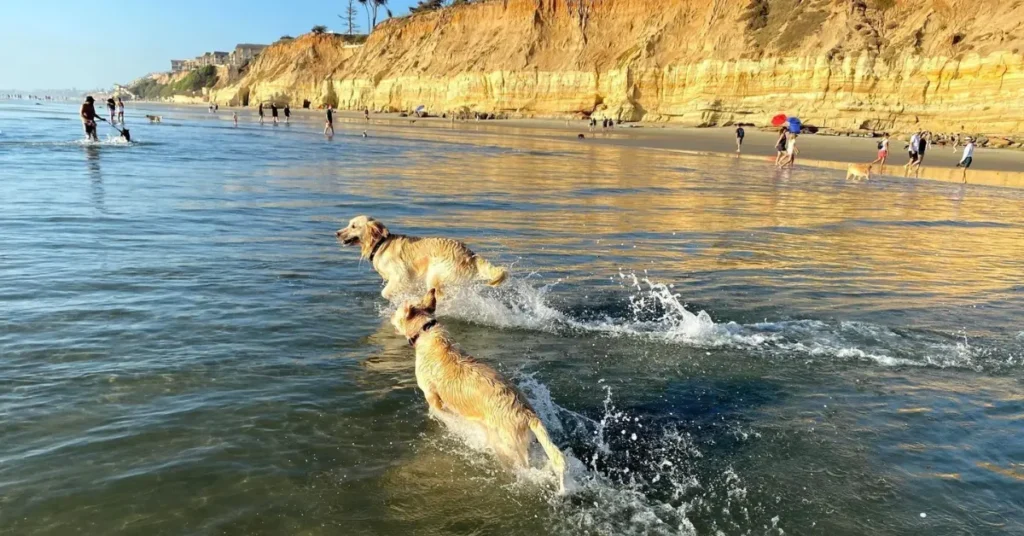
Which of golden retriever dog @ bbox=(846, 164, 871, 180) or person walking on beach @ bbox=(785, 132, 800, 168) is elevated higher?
person walking on beach @ bbox=(785, 132, 800, 168)

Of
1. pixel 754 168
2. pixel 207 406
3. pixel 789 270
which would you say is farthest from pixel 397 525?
pixel 754 168

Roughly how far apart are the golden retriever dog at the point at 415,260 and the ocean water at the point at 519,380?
0.37 m

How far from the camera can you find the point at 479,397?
4.63 meters

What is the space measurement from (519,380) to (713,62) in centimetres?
6047

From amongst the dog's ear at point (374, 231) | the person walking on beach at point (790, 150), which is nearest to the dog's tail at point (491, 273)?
the dog's ear at point (374, 231)

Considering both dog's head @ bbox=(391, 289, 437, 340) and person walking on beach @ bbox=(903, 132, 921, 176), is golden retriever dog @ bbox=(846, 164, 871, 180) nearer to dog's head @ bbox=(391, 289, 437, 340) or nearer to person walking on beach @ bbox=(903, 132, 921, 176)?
person walking on beach @ bbox=(903, 132, 921, 176)

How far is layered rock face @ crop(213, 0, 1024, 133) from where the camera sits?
145 feet

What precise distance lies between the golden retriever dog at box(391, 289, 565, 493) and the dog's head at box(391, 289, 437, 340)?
0.03 ft

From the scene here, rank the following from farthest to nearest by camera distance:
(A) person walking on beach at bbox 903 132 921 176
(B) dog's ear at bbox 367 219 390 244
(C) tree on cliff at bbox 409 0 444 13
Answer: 1. (C) tree on cliff at bbox 409 0 444 13
2. (A) person walking on beach at bbox 903 132 921 176
3. (B) dog's ear at bbox 367 219 390 244

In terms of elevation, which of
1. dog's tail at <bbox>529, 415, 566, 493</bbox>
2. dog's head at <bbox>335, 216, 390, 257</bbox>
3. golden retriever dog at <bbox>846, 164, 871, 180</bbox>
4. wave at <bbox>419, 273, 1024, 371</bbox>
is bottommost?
wave at <bbox>419, 273, 1024, 371</bbox>

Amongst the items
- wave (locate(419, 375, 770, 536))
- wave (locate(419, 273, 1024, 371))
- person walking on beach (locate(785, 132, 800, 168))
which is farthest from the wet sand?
wave (locate(419, 375, 770, 536))

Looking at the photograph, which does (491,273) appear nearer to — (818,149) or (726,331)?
(726,331)

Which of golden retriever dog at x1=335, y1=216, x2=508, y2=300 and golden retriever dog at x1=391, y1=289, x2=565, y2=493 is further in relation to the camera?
golden retriever dog at x1=335, y1=216, x2=508, y2=300

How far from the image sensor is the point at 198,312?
7438mm
